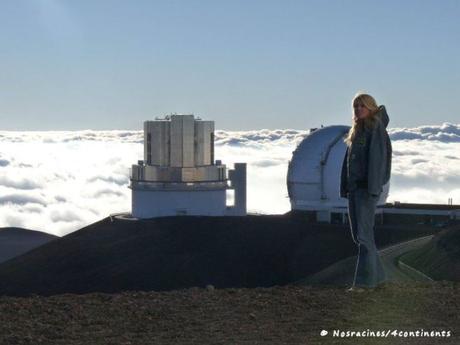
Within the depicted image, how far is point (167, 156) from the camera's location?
5822 centimetres

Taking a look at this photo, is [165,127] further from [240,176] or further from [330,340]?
[330,340]

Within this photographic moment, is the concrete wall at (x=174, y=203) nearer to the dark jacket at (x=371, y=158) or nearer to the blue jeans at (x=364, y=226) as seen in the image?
the blue jeans at (x=364, y=226)

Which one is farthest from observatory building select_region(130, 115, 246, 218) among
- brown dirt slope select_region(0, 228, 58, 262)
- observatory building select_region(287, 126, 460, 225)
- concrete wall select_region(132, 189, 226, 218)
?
brown dirt slope select_region(0, 228, 58, 262)

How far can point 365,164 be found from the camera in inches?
520

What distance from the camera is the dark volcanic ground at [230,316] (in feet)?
36.6

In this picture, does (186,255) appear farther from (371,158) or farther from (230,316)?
(230,316)

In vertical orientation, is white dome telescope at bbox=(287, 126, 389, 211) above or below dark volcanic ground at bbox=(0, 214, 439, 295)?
above

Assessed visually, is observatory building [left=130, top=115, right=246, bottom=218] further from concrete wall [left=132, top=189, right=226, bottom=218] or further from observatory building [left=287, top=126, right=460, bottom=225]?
observatory building [left=287, top=126, right=460, bottom=225]

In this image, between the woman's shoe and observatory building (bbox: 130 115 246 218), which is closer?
the woman's shoe

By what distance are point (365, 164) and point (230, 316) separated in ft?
8.21

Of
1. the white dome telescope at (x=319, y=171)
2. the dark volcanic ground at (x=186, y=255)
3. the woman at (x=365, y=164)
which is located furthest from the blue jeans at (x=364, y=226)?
the white dome telescope at (x=319, y=171)

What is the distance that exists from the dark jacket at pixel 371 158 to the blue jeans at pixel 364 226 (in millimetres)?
128

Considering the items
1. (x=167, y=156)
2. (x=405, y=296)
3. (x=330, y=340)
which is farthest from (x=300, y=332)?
(x=167, y=156)

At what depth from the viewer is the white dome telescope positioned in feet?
167
